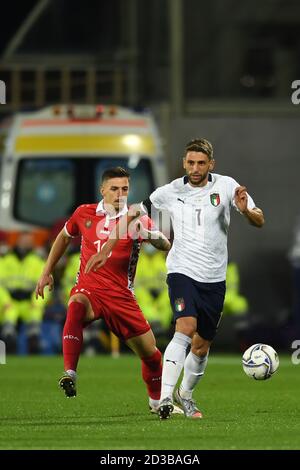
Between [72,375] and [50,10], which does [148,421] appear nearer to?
[72,375]

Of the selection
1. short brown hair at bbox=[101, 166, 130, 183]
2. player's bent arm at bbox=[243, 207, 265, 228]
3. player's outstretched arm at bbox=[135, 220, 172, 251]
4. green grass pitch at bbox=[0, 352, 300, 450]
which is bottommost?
green grass pitch at bbox=[0, 352, 300, 450]

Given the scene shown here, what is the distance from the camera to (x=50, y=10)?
32219mm

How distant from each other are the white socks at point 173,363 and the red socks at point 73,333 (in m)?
0.72

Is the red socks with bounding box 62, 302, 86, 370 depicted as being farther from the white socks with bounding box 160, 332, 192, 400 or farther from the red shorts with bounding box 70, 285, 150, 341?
the white socks with bounding box 160, 332, 192, 400

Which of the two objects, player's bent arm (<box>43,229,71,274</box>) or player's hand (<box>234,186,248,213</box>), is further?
player's bent arm (<box>43,229,71,274</box>)

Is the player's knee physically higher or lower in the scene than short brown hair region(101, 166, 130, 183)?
lower

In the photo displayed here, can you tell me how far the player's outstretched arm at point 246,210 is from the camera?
1174 cm

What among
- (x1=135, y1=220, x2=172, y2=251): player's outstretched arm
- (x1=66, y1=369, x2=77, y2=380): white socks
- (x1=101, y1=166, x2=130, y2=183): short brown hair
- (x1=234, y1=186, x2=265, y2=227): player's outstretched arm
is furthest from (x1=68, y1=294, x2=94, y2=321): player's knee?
(x1=234, y1=186, x2=265, y2=227): player's outstretched arm

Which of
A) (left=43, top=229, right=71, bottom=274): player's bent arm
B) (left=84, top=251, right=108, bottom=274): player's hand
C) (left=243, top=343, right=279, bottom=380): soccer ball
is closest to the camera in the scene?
(left=84, top=251, right=108, bottom=274): player's hand

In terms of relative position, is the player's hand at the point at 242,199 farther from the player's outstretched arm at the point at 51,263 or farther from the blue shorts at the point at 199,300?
the player's outstretched arm at the point at 51,263

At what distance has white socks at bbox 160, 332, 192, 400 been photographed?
1182cm

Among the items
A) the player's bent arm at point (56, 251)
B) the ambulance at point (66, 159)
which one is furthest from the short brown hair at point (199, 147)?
the ambulance at point (66, 159)

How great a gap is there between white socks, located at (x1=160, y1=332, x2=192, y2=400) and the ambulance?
39.1ft
